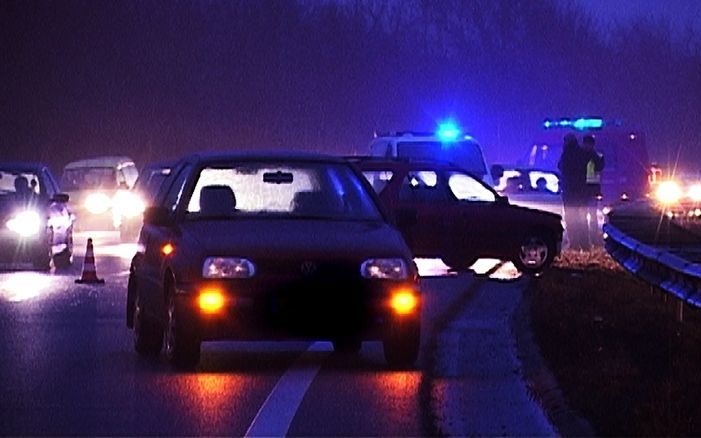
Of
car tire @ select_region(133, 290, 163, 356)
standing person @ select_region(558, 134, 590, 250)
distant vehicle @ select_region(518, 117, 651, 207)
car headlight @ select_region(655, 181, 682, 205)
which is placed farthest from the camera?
car headlight @ select_region(655, 181, 682, 205)

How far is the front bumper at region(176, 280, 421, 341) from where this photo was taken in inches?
546

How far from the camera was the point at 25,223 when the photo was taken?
2808 centimetres

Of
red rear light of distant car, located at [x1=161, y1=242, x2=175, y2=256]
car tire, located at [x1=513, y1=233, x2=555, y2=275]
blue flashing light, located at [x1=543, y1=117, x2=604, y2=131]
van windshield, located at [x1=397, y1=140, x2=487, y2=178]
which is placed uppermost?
blue flashing light, located at [x1=543, y1=117, x2=604, y2=131]

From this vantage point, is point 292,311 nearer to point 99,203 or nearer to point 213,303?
point 213,303

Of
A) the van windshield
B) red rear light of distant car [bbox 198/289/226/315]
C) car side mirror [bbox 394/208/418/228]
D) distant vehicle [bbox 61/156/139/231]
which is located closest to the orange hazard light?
red rear light of distant car [bbox 198/289/226/315]

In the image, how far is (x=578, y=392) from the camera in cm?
1215

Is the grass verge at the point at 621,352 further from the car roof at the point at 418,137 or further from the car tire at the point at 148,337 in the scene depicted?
the car roof at the point at 418,137

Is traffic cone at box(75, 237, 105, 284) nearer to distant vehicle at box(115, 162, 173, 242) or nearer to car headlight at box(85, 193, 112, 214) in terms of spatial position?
distant vehicle at box(115, 162, 173, 242)

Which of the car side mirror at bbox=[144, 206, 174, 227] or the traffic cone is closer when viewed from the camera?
the car side mirror at bbox=[144, 206, 174, 227]

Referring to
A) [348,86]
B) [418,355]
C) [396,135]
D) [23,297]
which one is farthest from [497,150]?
[418,355]

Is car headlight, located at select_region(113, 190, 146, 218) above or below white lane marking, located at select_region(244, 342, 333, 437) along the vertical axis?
above

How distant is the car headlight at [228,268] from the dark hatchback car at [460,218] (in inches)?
452

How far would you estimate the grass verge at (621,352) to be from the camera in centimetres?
1107

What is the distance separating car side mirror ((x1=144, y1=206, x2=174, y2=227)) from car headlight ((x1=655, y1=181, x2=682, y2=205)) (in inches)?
1507
